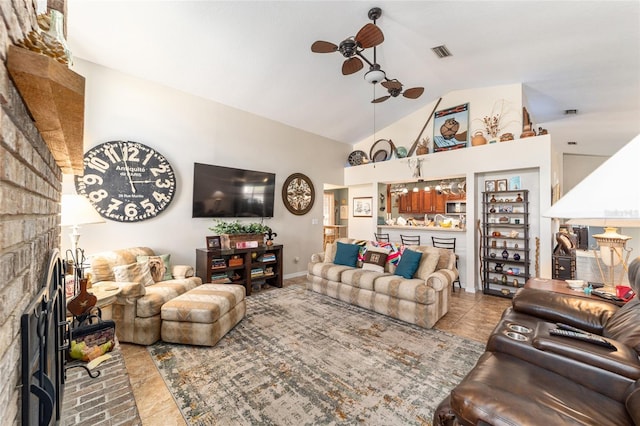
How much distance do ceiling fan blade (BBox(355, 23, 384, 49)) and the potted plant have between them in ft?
10.0

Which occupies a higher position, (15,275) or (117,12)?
(117,12)

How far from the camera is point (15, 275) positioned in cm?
74

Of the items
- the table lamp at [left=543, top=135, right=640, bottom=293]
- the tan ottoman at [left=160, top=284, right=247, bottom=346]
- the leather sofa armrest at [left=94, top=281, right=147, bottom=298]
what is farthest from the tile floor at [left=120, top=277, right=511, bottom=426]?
the table lamp at [left=543, top=135, right=640, bottom=293]

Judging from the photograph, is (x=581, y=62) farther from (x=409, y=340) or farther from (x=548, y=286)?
(x=409, y=340)

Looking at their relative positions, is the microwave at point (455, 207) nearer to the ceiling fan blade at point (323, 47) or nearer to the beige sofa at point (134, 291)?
the ceiling fan blade at point (323, 47)

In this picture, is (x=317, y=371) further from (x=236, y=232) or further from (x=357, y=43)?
(x=357, y=43)

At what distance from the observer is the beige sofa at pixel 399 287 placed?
3123 millimetres

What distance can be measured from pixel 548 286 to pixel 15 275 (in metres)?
3.55

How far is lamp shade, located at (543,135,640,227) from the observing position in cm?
65

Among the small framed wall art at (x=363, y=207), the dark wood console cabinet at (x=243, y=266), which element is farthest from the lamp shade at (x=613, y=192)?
the small framed wall art at (x=363, y=207)

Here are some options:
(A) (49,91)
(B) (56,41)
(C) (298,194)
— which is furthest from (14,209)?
(C) (298,194)

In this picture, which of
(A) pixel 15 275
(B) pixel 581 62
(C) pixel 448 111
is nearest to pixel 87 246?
(A) pixel 15 275

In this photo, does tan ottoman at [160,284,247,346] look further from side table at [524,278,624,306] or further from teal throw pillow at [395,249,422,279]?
side table at [524,278,624,306]

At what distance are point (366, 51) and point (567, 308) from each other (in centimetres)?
356
